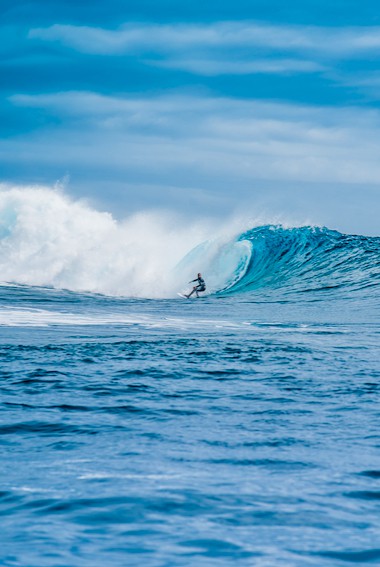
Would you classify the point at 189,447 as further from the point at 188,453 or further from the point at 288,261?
the point at 288,261

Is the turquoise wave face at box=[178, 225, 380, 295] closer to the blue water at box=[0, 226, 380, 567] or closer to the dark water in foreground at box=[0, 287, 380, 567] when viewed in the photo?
the blue water at box=[0, 226, 380, 567]

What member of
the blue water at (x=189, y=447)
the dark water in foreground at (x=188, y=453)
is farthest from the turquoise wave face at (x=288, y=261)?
the dark water in foreground at (x=188, y=453)

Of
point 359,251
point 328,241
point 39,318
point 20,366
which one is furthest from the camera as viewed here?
point 328,241

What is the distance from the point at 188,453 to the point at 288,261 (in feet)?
91.3

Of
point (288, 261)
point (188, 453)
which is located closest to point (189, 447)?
point (188, 453)

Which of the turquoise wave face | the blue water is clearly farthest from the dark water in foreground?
the turquoise wave face

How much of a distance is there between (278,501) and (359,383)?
14.7 feet

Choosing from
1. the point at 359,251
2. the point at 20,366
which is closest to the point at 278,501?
the point at 20,366

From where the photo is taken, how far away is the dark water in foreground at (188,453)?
13.6 ft

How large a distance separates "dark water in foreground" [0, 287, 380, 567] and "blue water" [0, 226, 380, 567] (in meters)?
0.02

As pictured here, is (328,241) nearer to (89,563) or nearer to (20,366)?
(20,366)

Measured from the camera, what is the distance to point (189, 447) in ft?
20.1

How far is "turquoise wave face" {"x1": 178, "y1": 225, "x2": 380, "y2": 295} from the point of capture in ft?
94.6

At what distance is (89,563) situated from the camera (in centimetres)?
384
